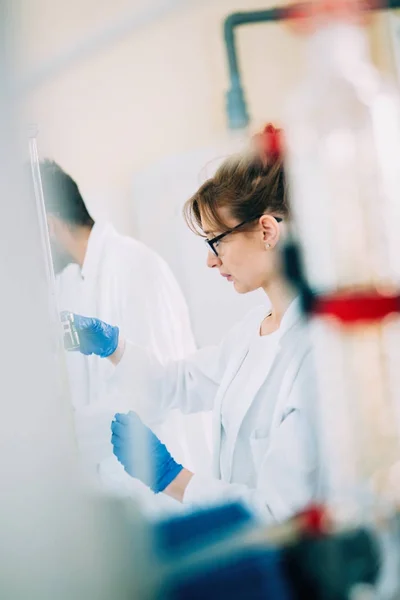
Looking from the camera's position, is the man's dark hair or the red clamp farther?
the man's dark hair

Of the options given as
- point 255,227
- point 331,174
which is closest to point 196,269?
point 255,227

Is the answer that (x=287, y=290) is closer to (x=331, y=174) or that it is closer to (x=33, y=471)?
(x=331, y=174)

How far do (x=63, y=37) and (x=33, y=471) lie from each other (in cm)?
50

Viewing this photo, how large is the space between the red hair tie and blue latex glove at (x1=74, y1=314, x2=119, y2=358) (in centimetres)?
28

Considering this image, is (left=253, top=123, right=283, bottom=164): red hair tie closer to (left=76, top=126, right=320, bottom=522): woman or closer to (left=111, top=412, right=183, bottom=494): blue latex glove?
(left=76, top=126, right=320, bottom=522): woman

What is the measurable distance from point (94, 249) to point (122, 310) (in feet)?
0.30

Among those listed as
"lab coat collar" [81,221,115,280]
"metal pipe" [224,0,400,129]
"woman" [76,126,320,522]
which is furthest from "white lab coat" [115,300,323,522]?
"metal pipe" [224,0,400,129]

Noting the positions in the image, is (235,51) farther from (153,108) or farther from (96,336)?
(96,336)

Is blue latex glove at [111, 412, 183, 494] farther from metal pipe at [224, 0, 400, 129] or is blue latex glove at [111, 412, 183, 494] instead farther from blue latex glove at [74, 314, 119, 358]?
metal pipe at [224, 0, 400, 129]

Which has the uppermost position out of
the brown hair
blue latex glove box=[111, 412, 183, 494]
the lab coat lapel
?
the brown hair

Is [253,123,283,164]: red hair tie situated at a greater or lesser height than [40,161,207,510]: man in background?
greater

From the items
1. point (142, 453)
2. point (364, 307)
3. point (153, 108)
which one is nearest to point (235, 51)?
point (153, 108)

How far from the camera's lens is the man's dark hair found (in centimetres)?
72

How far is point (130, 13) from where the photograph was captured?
2.36 feet
